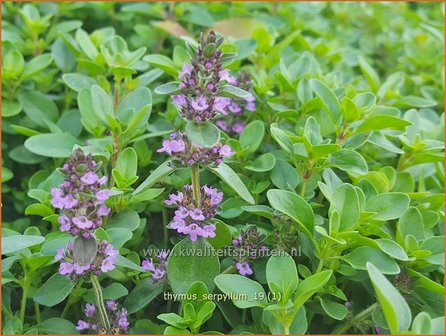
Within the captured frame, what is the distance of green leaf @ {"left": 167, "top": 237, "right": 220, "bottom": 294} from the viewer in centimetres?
136

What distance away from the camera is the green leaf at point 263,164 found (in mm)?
1523

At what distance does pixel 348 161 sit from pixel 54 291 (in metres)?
0.72

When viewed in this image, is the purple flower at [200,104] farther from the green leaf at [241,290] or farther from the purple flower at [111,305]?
the purple flower at [111,305]

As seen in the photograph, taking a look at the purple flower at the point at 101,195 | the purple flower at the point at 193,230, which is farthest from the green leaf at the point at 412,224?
the purple flower at the point at 101,195

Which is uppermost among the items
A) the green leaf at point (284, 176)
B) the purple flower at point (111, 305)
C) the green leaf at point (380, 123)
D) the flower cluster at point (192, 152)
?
the green leaf at point (380, 123)

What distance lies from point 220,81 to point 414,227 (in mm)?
573

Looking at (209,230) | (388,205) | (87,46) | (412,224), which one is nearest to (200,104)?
(209,230)

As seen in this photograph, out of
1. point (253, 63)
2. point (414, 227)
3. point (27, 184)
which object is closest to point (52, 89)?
point (27, 184)

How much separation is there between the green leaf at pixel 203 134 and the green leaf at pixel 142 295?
1.23ft

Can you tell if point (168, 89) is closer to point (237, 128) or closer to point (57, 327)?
point (237, 128)

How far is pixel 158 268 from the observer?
4.67 ft

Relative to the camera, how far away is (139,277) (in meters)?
1.47

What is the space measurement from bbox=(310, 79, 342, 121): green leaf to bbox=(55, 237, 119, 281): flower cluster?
64 centimetres

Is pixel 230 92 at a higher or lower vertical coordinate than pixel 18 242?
higher
